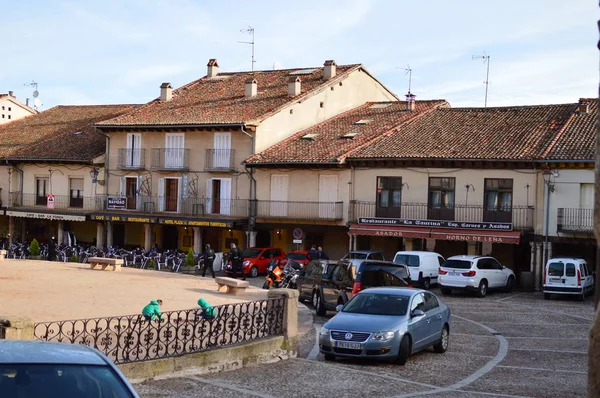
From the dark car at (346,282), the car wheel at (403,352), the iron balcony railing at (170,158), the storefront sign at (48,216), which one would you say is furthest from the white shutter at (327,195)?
the car wheel at (403,352)

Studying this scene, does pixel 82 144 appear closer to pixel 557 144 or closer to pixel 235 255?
pixel 235 255

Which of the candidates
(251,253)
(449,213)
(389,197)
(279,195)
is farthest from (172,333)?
(279,195)

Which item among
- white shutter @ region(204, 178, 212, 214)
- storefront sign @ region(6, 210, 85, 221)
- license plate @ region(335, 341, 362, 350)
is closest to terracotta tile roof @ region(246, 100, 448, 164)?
white shutter @ region(204, 178, 212, 214)

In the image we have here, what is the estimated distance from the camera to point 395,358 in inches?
607

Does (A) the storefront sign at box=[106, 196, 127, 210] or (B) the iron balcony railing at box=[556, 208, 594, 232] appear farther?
(A) the storefront sign at box=[106, 196, 127, 210]

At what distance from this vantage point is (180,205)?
45.0 metres

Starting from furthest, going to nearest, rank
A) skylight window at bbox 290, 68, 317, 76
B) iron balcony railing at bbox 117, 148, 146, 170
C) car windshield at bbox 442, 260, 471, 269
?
skylight window at bbox 290, 68, 317, 76 < iron balcony railing at bbox 117, 148, 146, 170 < car windshield at bbox 442, 260, 471, 269

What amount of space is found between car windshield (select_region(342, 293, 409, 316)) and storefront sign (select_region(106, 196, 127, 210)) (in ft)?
104

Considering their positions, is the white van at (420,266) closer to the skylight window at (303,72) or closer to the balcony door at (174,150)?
the balcony door at (174,150)

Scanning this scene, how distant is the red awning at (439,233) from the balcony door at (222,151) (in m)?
8.93

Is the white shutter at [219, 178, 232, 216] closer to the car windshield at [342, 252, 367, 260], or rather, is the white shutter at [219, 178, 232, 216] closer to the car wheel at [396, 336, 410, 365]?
the car windshield at [342, 252, 367, 260]

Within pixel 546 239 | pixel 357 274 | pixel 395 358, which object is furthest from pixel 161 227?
pixel 395 358

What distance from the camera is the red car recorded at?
120 ft

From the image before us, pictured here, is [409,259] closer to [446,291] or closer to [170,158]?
[446,291]
